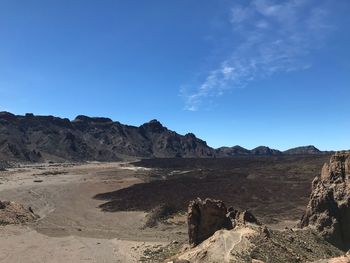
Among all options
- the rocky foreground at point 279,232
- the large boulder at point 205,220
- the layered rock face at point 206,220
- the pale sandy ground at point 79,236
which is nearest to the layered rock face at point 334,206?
the rocky foreground at point 279,232

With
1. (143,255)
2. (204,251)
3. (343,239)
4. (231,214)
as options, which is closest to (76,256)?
(143,255)

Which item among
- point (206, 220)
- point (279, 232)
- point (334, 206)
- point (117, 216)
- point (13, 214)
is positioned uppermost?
point (334, 206)

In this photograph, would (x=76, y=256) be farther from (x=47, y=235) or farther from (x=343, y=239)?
(x=343, y=239)

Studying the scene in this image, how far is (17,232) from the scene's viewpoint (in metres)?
44.6

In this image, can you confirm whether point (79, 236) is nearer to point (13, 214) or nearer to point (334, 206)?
point (13, 214)

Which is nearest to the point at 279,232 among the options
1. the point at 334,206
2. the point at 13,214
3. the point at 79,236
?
the point at 334,206

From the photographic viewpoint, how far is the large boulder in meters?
27.7

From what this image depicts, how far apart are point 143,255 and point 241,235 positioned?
12333 mm

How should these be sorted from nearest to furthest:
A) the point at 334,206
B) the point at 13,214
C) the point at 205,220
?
1. the point at 205,220
2. the point at 334,206
3. the point at 13,214

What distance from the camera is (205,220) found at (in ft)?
92.1

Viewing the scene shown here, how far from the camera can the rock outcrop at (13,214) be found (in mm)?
48594

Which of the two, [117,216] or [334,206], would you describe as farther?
[117,216]

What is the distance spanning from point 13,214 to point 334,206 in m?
32.9

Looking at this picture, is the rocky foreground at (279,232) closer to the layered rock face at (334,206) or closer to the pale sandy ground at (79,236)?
the layered rock face at (334,206)
